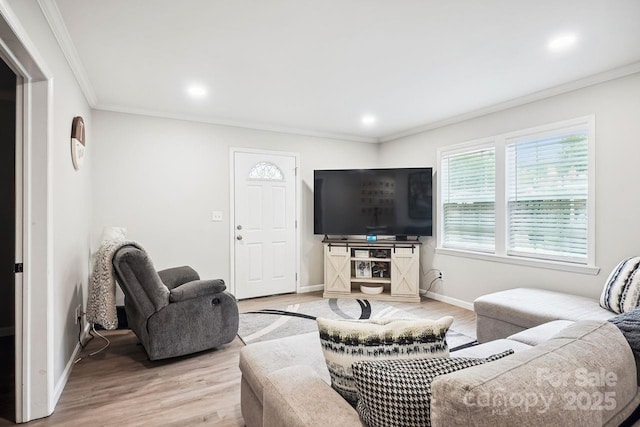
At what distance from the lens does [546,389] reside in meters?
0.76

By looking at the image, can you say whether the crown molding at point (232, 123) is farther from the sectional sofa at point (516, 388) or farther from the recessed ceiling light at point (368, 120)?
the sectional sofa at point (516, 388)

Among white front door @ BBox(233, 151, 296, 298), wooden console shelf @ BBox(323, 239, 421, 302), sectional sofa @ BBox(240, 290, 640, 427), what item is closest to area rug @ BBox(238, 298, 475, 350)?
wooden console shelf @ BBox(323, 239, 421, 302)

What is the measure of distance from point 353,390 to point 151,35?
2.56 meters

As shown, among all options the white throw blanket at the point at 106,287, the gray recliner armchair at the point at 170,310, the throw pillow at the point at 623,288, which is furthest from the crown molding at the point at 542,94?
the white throw blanket at the point at 106,287

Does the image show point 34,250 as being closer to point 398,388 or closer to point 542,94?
point 398,388

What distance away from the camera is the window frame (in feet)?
9.81

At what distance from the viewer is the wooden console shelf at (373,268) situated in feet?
14.6

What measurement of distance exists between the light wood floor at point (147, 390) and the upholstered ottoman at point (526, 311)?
7.10ft

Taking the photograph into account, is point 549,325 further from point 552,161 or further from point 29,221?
point 29,221

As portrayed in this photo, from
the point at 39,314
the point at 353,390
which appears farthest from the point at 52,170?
the point at 353,390

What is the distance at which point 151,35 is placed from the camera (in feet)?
7.50

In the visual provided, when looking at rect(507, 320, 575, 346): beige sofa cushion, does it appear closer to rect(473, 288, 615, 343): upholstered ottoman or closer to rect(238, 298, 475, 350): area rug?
rect(473, 288, 615, 343): upholstered ottoman

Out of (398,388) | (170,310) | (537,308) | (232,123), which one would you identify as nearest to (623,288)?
(537,308)

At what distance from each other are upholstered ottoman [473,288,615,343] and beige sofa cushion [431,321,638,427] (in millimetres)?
1644
